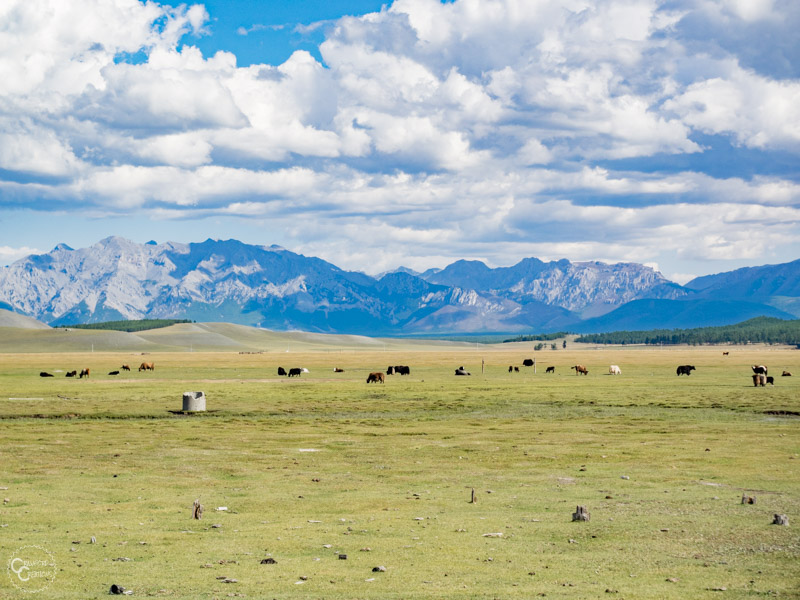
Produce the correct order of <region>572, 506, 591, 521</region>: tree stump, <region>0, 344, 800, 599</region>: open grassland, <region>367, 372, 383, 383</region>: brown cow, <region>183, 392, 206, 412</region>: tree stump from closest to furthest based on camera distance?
<region>0, 344, 800, 599</region>: open grassland
<region>572, 506, 591, 521</region>: tree stump
<region>183, 392, 206, 412</region>: tree stump
<region>367, 372, 383, 383</region>: brown cow

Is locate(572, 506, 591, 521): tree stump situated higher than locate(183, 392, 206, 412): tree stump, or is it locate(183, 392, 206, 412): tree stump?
locate(183, 392, 206, 412): tree stump

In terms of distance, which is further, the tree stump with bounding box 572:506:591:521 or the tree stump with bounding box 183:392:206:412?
the tree stump with bounding box 183:392:206:412

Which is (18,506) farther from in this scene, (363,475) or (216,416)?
(216,416)

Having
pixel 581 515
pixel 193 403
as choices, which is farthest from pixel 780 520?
pixel 193 403

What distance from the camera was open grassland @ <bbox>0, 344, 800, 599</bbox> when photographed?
14.9 meters

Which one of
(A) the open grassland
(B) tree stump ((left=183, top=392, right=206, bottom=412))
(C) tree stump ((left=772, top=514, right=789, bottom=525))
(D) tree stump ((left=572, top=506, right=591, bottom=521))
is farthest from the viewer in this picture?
(B) tree stump ((left=183, top=392, right=206, bottom=412))

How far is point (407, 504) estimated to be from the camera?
74.5 ft

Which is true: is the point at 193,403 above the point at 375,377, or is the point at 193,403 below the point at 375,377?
below

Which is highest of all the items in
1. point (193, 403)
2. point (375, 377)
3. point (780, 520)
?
point (375, 377)

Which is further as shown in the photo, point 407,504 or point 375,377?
point 375,377

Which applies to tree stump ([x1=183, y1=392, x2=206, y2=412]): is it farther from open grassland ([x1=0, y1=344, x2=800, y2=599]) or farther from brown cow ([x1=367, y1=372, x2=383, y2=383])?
brown cow ([x1=367, y1=372, x2=383, y2=383])

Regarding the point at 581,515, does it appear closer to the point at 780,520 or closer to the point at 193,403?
the point at 780,520

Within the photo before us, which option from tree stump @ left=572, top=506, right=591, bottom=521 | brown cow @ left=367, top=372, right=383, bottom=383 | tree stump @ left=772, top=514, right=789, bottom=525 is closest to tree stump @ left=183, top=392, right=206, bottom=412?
brown cow @ left=367, top=372, right=383, bottom=383

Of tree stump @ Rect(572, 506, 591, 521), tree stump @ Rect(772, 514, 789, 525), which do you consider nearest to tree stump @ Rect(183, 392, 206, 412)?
tree stump @ Rect(572, 506, 591, 521)
